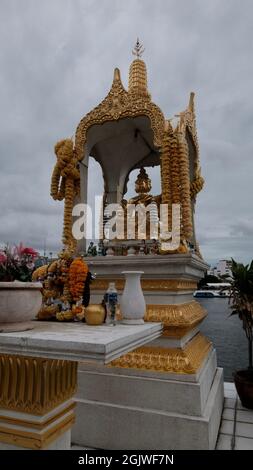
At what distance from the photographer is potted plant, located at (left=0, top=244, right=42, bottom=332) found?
88.0 inches

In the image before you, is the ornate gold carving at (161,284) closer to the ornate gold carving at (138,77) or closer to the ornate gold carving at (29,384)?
the ornate gold carving at (29,384)

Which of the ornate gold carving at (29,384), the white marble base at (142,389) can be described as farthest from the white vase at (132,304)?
the white marble base at (142,389)

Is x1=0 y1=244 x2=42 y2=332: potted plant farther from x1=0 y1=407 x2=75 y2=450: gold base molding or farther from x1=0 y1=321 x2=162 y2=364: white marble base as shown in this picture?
x1=0 y1=407 x2=75 y2=450: gold base molding

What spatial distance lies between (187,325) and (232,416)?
205cm

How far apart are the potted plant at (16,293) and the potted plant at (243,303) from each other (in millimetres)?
4559

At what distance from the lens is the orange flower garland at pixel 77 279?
3.14 m

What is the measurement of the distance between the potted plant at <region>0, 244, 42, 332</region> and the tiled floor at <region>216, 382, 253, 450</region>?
337 centimetres

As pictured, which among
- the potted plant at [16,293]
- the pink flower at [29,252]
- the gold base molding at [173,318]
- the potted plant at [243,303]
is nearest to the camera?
the potted plant at [16,293]

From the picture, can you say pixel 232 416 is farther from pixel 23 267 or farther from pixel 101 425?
pixel 23 267

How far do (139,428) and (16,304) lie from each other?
272cm

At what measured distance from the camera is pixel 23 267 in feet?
8.75

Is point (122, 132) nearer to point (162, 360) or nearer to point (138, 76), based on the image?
point (138, 76)

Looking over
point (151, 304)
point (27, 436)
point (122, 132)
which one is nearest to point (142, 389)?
point (151, 304)
